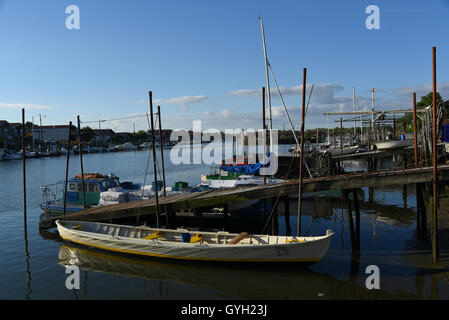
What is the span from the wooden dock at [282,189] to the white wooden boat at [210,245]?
61.7 inches

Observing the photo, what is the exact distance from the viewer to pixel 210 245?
1405cm

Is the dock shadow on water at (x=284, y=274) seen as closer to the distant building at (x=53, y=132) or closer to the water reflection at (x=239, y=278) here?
the water reflection at (x=239, y=278)

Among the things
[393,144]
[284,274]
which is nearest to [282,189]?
[284,274]

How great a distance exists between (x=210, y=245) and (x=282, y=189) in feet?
15.8

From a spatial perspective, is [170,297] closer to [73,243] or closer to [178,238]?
[178,238]

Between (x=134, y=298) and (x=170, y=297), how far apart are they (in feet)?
4.77

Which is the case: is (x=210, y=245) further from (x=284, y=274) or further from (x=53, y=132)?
(x=53, y=132)

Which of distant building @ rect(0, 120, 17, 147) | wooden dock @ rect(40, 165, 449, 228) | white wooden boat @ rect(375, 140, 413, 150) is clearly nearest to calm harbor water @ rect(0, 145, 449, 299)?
wooden dock @ rect(40, 165, 449, 228)

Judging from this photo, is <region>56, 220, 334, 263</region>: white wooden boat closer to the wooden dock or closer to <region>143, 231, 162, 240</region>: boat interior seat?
<region>143, 231, 162, 240</region>: boat interior seat

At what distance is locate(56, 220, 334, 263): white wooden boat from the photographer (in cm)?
1333
